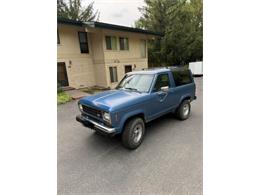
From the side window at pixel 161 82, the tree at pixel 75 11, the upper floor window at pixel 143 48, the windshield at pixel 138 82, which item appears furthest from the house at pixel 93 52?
the tree at pixel 75 11

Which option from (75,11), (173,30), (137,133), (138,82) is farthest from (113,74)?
(75,11)

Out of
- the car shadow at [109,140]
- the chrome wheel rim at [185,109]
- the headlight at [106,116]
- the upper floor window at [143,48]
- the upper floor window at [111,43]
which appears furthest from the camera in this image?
the upper floor window at [143,48]

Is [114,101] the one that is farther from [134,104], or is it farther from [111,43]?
[111,43]

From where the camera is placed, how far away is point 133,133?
3.62 m

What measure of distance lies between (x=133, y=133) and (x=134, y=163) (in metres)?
0.70

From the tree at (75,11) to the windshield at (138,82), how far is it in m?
23.6

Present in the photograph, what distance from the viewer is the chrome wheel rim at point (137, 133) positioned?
369 cm

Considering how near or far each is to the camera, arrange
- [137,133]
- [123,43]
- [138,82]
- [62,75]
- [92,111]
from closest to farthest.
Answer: [92,111]
[137,133]
[138,82]
[62,75]
[123,43]

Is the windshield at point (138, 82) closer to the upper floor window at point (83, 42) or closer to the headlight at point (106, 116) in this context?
the headlight at point (106, 116)

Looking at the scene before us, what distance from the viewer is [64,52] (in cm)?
1162

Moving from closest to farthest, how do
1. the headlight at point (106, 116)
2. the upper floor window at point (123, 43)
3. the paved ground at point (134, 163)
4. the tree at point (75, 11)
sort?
the paved ground at point (134, 163) → the headlight at point (106, 116) → the upper floor window at point (123, 43) → the tree at point (75, 11)

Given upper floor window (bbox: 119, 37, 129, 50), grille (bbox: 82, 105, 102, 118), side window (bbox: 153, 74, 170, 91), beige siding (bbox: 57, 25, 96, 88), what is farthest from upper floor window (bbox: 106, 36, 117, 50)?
grille (bbox: 82, 105, 102, 118)

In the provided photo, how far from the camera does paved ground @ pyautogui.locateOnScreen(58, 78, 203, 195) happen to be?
2555 mm

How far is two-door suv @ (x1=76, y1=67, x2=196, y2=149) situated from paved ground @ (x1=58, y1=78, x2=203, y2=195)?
0.51 m
